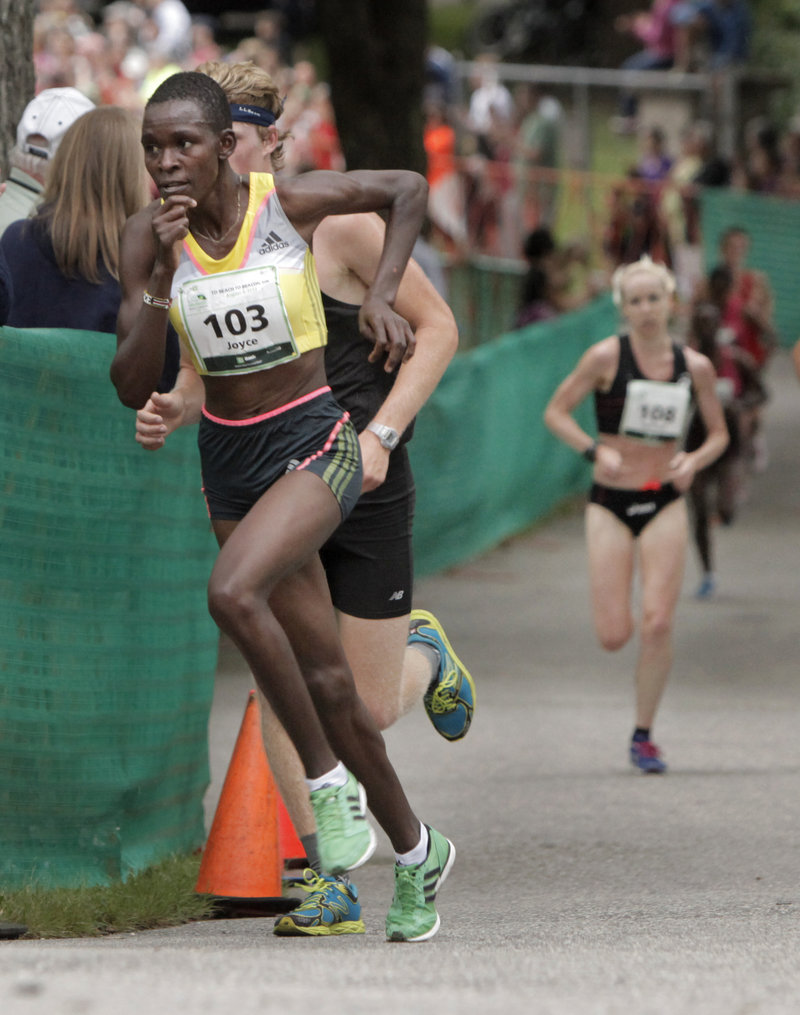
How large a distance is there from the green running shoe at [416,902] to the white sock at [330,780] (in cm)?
38

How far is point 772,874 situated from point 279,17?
1210 inches

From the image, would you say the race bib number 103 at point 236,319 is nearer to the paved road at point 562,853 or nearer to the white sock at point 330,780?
the white sock at point 330,780

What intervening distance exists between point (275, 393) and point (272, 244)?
0.37 m

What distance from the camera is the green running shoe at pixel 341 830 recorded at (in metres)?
4.59

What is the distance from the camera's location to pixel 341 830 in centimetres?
461

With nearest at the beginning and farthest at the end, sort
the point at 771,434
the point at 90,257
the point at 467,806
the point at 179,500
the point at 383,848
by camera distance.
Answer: the point at 90,257 → the point at 179,500 → the point at 383,848 → the point at 467,806 → the point at 771,434

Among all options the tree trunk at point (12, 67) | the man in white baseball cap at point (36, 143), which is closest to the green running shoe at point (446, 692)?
the man in white baseball cap at point (36, 143)

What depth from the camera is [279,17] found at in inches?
1380

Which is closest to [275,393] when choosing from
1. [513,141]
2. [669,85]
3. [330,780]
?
[330,780]

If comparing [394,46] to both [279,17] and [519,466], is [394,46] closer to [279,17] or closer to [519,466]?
[519,466]

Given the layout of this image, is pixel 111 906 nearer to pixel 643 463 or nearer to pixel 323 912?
pixel 323 912

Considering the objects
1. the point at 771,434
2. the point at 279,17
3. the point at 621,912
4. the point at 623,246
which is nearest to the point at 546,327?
the point at 771,434

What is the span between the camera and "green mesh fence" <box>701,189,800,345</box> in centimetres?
2759

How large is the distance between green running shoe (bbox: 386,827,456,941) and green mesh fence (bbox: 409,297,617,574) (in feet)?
26.0
